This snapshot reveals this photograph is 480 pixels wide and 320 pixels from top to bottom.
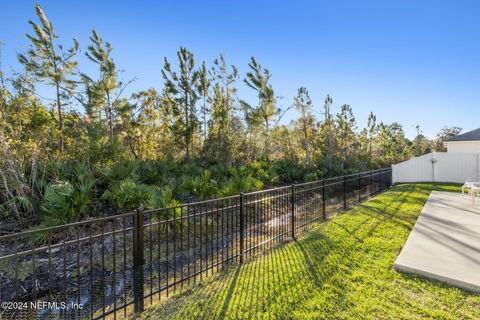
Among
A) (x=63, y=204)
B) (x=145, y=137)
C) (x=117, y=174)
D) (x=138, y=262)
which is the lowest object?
(x=138, y=262)

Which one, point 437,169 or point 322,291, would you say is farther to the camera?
point 437,169

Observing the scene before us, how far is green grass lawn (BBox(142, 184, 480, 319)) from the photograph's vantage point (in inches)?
99.3

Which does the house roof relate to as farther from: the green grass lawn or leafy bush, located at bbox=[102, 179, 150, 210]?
leafy bush, located at bbox=[102, 179, 150, 210]

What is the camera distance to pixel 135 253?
2684 millimetres

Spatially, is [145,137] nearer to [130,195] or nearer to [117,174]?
[117,174]

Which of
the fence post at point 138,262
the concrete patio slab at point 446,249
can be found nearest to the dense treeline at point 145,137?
the fence post at point 138,262

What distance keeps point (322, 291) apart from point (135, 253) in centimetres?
215

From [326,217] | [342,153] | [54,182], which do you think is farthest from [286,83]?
[54,182]

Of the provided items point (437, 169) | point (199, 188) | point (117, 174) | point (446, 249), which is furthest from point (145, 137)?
point (437, 169)

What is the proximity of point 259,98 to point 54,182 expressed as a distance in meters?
14.8

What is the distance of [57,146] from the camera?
31.2 ft

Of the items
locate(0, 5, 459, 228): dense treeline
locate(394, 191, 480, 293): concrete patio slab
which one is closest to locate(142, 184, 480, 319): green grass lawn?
locate(394, 191, 480, 293): concrete patio slab

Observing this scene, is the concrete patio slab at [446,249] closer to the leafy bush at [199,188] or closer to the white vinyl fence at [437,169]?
the leafy bush at [199,188]

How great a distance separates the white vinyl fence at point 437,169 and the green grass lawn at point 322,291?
11.6m
